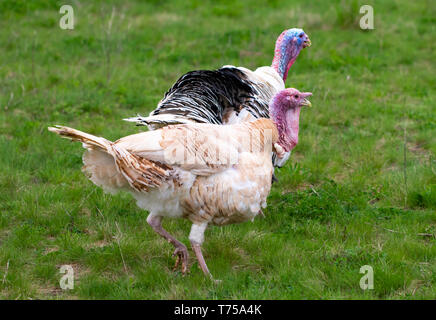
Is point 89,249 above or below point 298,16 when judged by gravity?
below

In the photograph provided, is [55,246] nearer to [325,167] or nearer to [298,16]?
[325,167]

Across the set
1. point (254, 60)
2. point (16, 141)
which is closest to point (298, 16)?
point (254, 60)

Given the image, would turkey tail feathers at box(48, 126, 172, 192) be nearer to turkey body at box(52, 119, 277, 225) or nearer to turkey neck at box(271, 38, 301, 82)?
turkey body at box(52, 119, 277, 225)

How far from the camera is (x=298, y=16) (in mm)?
11094

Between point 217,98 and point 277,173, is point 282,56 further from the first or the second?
point 217,98

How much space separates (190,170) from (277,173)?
2548 mm

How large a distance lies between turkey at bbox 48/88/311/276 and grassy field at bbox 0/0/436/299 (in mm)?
573

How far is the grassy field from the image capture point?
Answer: 16.0 ft

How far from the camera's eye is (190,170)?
4.52m

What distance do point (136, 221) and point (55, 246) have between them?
30.8 inches

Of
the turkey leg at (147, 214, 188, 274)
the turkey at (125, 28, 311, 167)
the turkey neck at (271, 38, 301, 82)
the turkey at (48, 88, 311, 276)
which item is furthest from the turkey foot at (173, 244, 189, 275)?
the turkey neck at (271, 38, 301, 82)

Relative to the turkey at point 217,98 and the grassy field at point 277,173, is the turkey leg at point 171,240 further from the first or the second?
the turkey at point 217,98
